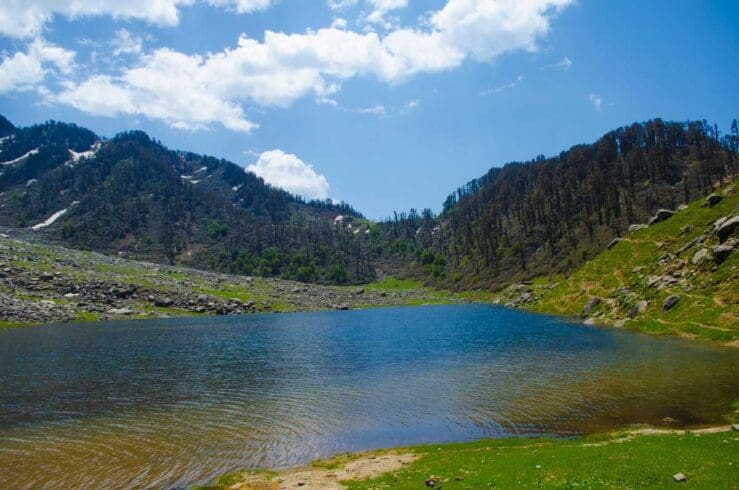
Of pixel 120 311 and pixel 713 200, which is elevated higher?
pixel 713 200

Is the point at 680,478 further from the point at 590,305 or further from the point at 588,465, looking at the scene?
the point at 590,305

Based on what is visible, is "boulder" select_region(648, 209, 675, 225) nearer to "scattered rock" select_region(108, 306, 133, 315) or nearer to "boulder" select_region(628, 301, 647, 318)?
"boulder" select_region(628, 301, 647, 318)

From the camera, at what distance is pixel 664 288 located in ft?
261

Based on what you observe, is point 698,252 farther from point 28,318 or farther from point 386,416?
point 28,318

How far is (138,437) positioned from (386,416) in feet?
60.4

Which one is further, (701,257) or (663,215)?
(663,215)

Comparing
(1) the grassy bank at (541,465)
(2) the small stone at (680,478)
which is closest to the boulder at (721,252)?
(1) the grassy bank at (541,465)

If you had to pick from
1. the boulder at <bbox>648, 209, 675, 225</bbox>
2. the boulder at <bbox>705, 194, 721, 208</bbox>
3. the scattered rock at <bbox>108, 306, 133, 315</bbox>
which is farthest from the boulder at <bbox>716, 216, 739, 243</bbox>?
the scattered rock at <bbox>108, 306, 133, 315</bbox>

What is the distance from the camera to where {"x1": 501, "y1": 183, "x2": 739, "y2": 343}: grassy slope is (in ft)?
210

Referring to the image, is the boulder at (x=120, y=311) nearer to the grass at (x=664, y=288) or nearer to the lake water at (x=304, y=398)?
the lake water at (x=304, y=398)

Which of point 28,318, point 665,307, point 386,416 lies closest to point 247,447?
point 386,416

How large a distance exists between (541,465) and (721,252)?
70.2 meters

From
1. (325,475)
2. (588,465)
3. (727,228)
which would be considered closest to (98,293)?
(325,475)

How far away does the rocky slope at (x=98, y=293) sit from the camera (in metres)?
122
